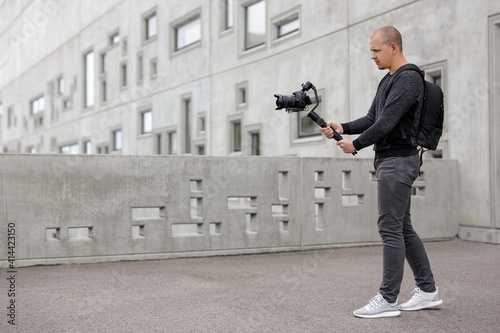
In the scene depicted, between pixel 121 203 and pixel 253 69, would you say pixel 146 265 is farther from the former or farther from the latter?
pixel 253 69

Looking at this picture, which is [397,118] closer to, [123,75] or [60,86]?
[123,75]

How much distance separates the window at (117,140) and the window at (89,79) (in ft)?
9.88

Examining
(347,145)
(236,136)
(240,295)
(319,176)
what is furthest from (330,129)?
(236,136)

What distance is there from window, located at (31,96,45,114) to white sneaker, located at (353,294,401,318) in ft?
Result: 96.2

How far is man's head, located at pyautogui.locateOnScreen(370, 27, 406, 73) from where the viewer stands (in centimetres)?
420

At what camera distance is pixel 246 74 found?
15312 millimetres

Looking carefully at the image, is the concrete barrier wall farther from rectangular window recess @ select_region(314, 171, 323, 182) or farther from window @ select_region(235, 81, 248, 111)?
window @ select_region(235, 81, 248, 111)

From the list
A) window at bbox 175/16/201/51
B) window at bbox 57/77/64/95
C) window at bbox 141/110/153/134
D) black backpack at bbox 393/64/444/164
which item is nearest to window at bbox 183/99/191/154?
window at bbox 175/16/201/51

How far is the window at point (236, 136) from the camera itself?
15797mm

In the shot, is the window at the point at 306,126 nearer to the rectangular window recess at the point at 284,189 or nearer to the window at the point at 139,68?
the rectangular window recess at the point at 284,189

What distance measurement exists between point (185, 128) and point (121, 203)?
1120cm

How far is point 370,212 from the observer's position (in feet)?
28.9

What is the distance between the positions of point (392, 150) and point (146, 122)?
55.9ft
